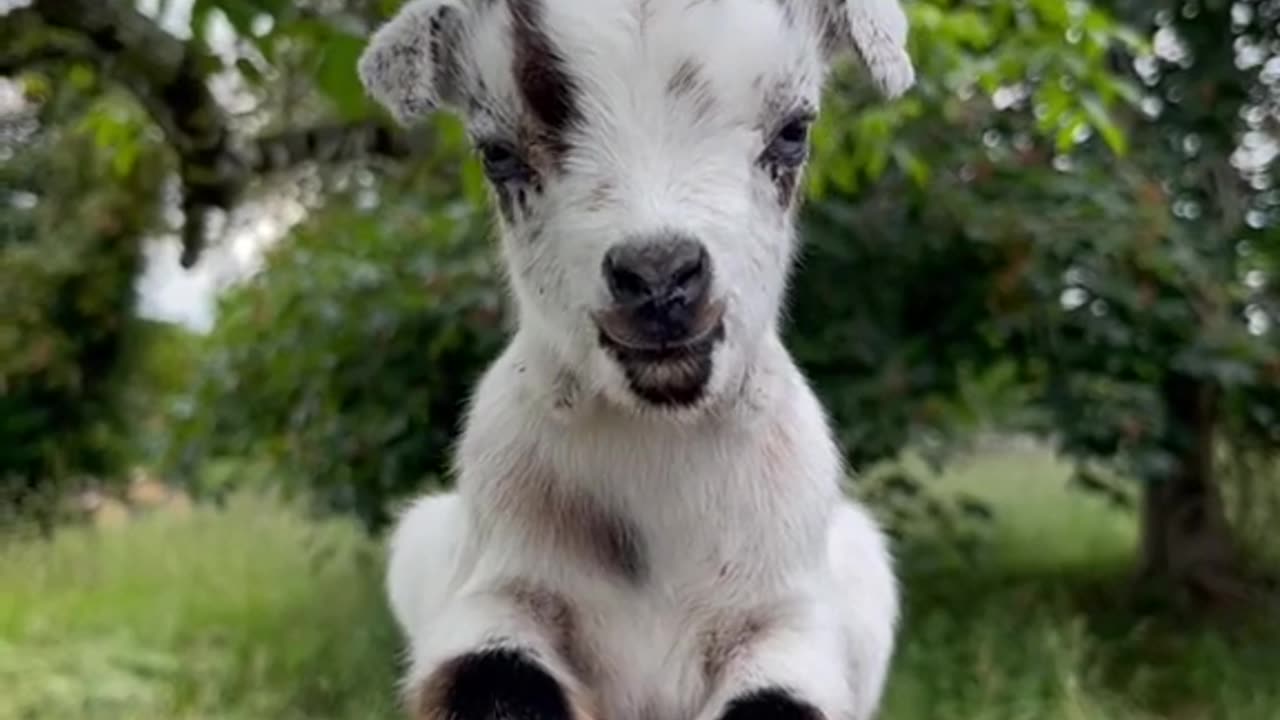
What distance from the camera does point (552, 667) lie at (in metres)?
0.80

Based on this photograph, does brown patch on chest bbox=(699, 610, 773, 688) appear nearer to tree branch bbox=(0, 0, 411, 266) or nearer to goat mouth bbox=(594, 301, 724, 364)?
goat mouth bbox=(594, 301, 724, 364)

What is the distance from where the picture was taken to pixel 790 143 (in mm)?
802

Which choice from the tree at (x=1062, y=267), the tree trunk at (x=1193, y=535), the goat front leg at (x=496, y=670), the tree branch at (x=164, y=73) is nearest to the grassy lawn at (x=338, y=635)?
the tree trunk at (x=1193, y=535)

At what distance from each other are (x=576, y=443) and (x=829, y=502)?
6.1 inches

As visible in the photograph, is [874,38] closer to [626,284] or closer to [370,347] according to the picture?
[626,284]

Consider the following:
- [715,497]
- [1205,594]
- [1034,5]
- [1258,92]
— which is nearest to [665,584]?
[715,497]

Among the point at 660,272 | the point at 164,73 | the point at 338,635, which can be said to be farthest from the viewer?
the point at 338,635

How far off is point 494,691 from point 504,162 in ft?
0.86

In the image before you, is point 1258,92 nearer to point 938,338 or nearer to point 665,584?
point 938,338

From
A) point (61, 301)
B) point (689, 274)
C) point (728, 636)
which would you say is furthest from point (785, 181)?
point (61, 301)

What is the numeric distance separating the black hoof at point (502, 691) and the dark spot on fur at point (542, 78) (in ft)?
0.83

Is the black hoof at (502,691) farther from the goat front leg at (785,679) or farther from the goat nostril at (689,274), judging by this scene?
the goat nostril at (689,274)

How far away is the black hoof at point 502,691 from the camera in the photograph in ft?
2.56

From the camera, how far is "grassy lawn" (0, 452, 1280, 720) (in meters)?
2.95
